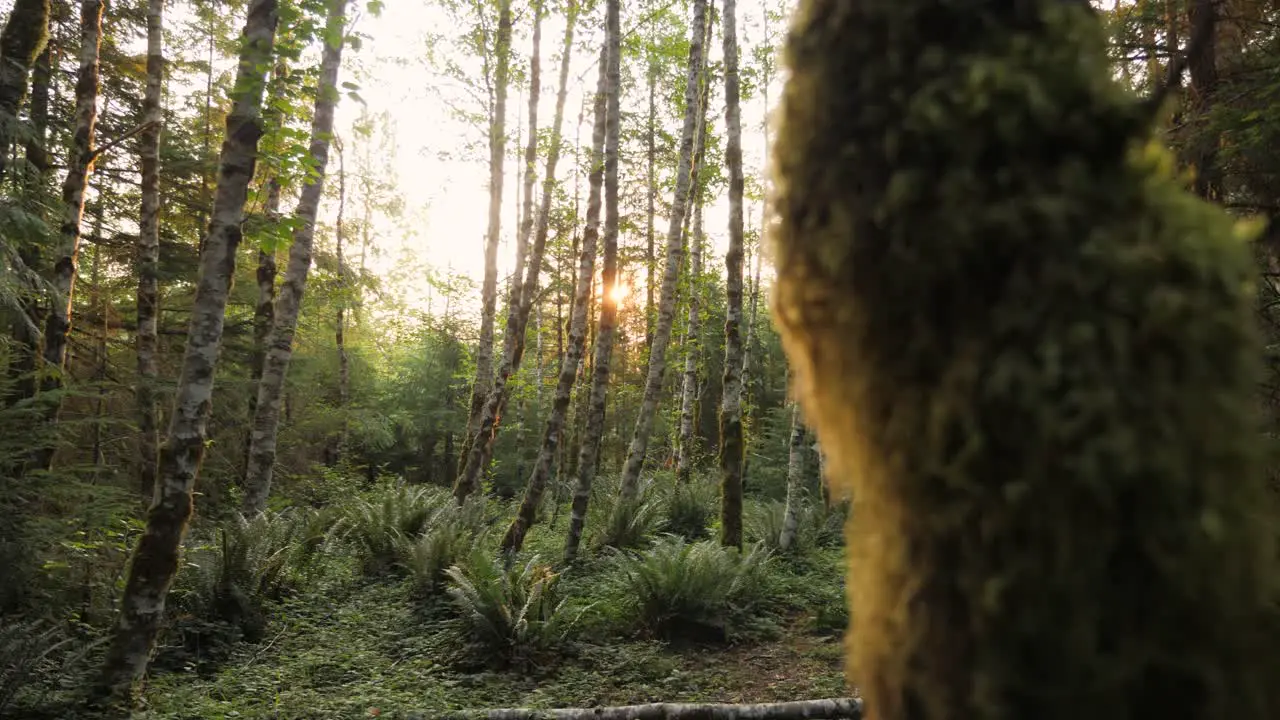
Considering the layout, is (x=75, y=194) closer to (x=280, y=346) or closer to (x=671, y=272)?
(x=280, y=346)

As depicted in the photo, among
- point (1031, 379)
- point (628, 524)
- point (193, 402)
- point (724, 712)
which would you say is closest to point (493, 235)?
point (628, 524)

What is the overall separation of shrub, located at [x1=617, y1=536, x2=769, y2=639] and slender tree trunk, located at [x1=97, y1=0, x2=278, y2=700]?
13.9ft

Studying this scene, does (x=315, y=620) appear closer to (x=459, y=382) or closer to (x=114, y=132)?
(x=114, y=132)

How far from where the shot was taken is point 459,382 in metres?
23.5

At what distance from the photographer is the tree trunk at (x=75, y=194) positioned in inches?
299

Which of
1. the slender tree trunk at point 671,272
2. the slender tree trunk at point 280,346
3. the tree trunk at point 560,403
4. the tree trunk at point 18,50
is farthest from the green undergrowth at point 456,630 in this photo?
the tree trunk at point 18,50

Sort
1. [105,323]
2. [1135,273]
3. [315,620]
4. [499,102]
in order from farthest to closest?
[499,102], [105,323], [315,620], [1135,273]

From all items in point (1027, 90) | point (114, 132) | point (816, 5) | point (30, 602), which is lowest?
point (30, 602)

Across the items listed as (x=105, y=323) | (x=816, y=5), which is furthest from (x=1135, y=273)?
(x=105, y=323)

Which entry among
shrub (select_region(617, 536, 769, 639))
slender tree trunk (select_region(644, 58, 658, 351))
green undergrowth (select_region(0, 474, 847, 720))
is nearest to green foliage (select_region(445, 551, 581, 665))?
green undergrowth (select_region(0, 474, 847, 720))

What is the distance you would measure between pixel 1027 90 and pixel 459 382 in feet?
77.7

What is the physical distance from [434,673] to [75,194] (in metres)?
7.03

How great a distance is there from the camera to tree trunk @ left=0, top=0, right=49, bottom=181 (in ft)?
16.5

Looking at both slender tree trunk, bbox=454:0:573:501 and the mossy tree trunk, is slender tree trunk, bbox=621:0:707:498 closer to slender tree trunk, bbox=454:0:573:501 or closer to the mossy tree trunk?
slender tree trunk, bbox=454:0:573:501
